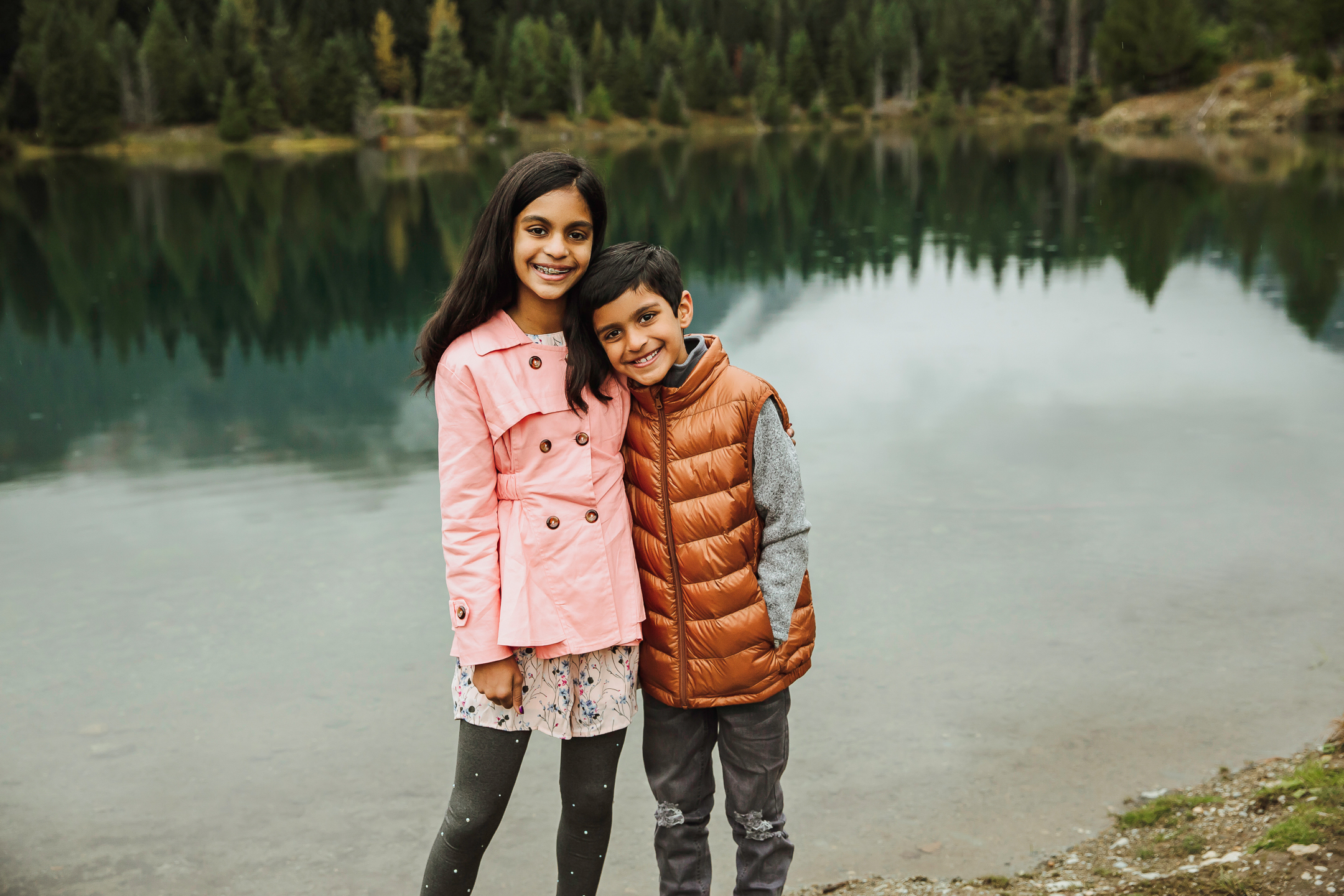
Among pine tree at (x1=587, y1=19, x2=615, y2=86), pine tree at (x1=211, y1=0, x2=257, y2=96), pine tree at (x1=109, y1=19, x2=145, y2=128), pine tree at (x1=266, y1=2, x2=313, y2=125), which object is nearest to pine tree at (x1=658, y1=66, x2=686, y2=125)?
pine tree at (x1=587, y1=19, x2=615, y2=86)

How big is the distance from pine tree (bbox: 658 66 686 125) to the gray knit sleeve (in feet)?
262

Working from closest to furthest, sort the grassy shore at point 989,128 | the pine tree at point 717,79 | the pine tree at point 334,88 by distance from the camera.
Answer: the grassy shore at point 989,128, the pine tree at point 334,88, the pine tree at point 717,79

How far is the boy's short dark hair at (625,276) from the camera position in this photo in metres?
2.71

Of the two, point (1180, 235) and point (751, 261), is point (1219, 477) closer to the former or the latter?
point (751, 261)

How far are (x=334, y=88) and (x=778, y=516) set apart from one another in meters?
70.5

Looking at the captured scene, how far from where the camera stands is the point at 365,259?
19.4 metres

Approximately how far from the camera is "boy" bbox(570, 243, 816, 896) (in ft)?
8.96

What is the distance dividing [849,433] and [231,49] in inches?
2671

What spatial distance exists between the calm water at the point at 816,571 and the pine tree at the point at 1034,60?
8049cm

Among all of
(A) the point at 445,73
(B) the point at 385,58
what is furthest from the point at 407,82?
(A) the point at 445,73

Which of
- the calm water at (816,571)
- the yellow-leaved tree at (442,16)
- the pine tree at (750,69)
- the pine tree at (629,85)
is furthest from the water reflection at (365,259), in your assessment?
the pine tree at (750,69)

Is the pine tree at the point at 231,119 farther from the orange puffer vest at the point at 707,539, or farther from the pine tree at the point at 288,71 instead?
the orange puffer vest at the point at 707,539

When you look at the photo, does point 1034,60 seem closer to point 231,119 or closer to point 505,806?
point 231,119

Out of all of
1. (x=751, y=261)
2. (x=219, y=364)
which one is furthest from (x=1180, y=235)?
(x=219, y=364)
